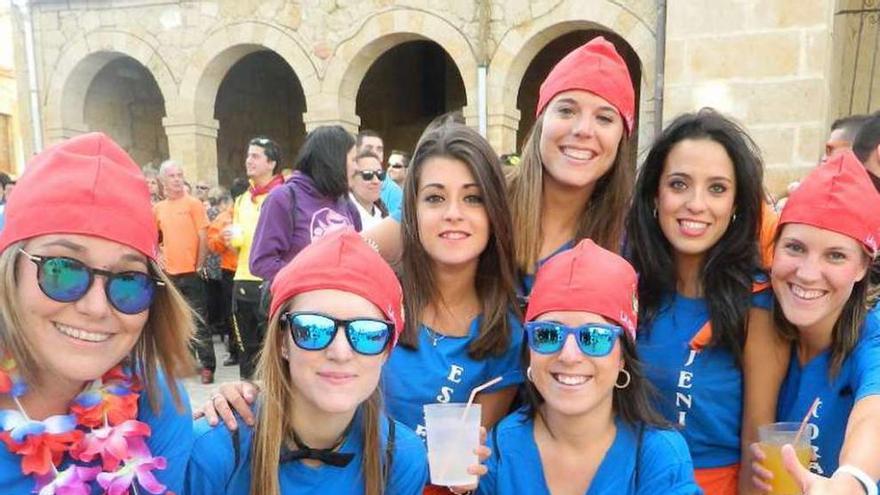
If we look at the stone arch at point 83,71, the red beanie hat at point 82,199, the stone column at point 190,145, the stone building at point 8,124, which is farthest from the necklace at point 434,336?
the stone building at point 8,124

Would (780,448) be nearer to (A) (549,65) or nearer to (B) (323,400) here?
(B) (323,400)

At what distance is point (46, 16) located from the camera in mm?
10648

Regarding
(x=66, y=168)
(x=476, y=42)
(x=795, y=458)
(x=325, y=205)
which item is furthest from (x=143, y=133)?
(x=795, y=458)

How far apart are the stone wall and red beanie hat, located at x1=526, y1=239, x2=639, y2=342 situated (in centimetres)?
569

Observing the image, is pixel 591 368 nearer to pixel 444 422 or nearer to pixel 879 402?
pixel 444 422

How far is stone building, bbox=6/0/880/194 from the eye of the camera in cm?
680

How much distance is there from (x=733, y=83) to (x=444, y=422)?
6240 millimetres

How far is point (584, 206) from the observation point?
258cm

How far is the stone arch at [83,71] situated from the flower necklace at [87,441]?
942 centimetres

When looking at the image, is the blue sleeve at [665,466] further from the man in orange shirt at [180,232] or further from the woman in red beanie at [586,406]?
the man in orange shirt at [180,232]

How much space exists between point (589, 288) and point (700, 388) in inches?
21.6

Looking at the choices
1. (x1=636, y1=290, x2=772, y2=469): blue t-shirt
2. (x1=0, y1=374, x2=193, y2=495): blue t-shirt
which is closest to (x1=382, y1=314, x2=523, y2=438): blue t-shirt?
(x1=636, y1=290, x2=772, y2=469): blue t-shirt

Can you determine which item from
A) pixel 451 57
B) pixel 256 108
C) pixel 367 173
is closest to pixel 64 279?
pixel 367 173

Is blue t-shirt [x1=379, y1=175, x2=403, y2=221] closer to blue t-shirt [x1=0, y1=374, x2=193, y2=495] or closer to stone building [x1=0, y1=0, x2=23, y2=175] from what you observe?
blue t-shirt [x1=0, y1=374, x2=193, y2=495]
